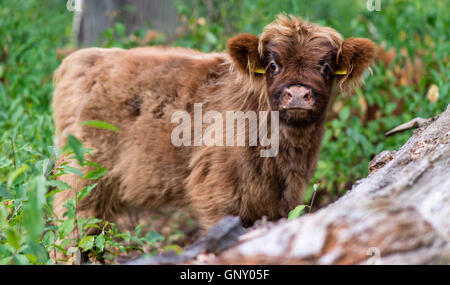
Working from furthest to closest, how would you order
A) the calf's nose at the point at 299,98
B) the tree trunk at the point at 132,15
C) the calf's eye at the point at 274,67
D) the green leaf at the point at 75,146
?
1. the tree trunk at the point at 132,15
2. the calf's eye at the point at 274,67
3. the calf's nose at the point at 299,98
4. the green leaf at the point at 75,146

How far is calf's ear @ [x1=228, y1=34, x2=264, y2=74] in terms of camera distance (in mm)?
4227

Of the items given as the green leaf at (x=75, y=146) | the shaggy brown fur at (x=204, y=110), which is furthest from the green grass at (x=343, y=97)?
the green leaf at (x=75, y=146)

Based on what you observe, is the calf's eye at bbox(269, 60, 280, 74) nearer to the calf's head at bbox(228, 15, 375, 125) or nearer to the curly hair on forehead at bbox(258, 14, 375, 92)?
the calf's head at bbox(228, 15, 375, 125)

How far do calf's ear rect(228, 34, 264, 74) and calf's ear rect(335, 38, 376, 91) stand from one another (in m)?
0.70

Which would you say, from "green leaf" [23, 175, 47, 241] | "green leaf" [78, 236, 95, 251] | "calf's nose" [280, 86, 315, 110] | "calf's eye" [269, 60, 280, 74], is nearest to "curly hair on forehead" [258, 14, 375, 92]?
"calf's eye" [269, 60, 280, 74]

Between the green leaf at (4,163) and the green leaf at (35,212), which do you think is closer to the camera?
the green leaf at (35,212)

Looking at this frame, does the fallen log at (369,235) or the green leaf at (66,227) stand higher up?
the fallen log at (369,235)

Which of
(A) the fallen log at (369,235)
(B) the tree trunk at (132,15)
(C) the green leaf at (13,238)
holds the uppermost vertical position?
(B) the tree trunk at (132,15)

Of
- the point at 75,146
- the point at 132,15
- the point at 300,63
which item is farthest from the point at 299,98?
the point at 132,15

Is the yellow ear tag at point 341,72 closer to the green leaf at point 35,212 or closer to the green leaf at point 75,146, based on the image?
the green leaf at point 75,146

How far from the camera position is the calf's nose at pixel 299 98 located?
386cm

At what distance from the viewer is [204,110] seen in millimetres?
4508
